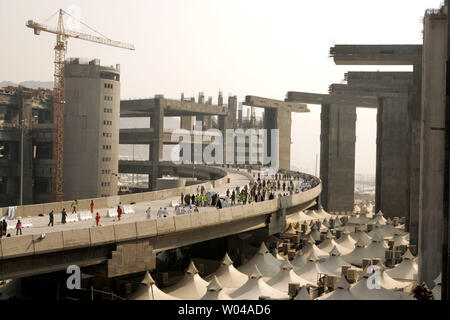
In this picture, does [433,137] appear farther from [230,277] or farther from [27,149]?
[27,149]

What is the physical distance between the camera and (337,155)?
117 meters

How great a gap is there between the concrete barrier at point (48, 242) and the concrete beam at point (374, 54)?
176 feet

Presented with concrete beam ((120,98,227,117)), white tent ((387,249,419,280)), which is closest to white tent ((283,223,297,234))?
white tent ((387,249,419,280))

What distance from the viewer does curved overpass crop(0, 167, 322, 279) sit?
30922 millimetres

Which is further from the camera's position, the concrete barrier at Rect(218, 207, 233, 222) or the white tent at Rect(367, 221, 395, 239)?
the white tent at Rect(367, 221, 395, 239)


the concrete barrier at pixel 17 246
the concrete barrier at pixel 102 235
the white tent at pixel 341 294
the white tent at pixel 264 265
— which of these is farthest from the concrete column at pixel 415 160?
the concrete barrier at pixel 17 246

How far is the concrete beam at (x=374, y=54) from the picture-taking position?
240 ft

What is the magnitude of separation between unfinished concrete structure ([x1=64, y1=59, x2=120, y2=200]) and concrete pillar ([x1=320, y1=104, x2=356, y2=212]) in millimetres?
43453

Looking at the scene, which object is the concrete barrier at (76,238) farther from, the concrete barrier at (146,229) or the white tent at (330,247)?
the white tent at (330,247)

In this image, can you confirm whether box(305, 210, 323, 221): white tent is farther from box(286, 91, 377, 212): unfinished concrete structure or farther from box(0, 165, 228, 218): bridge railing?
box(286, 91, 377, 212): unfinished concrete structure

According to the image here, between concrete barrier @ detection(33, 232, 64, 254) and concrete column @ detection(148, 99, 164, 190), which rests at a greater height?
concrete column @ detection(148, 99, 164, 190)

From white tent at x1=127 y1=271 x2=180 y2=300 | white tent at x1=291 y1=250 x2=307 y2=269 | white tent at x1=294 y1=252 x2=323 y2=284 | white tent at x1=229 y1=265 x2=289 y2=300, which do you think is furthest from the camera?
white tent at x1=291 y1=250 x2=307 y2=269
